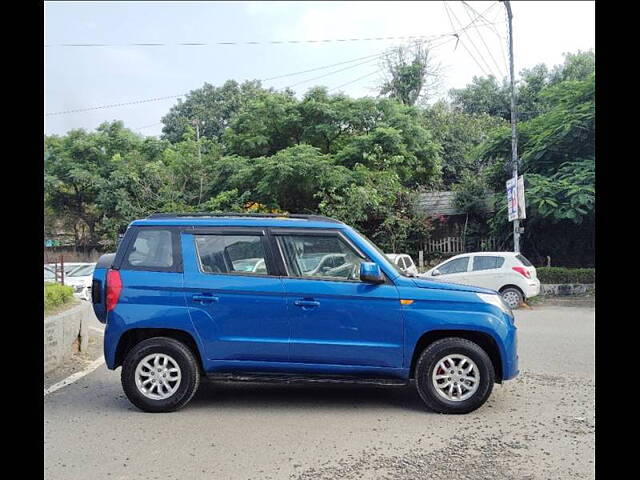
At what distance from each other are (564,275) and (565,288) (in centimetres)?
40

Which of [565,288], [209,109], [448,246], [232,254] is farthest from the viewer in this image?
[209,109]

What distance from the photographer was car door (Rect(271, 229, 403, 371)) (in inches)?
233

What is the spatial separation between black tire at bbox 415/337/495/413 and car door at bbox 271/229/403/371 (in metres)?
0.26

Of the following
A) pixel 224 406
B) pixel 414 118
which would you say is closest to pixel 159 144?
pixel 414 118

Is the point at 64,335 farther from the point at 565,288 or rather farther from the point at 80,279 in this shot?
the point at 565,288

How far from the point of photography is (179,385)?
6.00 metres

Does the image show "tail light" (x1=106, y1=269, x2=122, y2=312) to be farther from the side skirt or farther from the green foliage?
the green foliage

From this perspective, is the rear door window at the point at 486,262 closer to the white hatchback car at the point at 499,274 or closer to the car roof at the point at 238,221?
the white hatchback car at the point at 499,274

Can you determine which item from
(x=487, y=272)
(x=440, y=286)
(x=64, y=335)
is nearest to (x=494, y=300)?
(x=440, y=286)

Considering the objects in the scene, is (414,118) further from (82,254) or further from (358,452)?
(358,452)

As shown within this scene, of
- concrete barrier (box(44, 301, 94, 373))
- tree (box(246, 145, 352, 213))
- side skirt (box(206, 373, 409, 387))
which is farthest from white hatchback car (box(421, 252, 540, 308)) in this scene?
side skirt (box(206, 373, 409, 387))

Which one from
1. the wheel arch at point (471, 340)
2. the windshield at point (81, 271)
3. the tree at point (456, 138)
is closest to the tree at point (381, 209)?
the tree at point (456, 138)

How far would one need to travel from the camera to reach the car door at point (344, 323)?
19.4 ft

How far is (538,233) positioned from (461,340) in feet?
52.9
